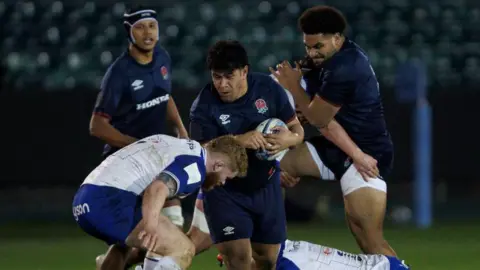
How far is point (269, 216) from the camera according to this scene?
25.3 feet

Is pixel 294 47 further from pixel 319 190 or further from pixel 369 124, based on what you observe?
pixel 369 124

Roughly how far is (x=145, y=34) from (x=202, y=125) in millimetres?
1862

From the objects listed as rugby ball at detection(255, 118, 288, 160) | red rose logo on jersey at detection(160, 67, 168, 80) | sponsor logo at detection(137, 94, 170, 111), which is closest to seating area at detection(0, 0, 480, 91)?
red rose logo on jersey at detection(160, 67, 168, 80)

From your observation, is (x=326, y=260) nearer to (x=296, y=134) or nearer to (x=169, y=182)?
(x=296, y=134)

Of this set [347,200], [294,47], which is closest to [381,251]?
[347,200]

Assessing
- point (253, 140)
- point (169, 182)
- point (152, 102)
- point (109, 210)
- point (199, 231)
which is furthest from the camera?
point (152, 102)

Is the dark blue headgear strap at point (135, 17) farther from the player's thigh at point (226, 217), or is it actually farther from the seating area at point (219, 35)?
the seating area at point (219, 35)

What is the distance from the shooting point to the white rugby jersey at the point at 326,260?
7496 mm

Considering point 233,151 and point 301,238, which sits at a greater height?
point 233,151

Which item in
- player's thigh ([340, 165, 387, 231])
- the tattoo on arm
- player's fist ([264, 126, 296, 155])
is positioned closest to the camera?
the tattoo on arm

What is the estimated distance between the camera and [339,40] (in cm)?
794

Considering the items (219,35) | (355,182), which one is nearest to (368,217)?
(355,182)

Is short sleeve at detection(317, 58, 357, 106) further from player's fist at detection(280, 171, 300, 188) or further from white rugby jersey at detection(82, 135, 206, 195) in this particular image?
white rugby jersey at detection(82, 135, 206, 195)

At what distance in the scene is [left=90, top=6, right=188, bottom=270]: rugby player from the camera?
8.90 metres
